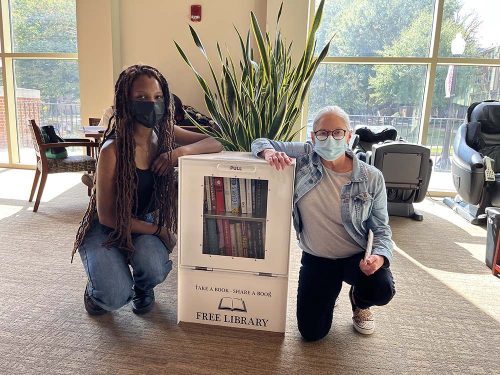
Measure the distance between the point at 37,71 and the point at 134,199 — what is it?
4.54 m

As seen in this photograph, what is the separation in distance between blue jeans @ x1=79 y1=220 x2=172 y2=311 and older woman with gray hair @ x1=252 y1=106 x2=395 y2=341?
0.66m

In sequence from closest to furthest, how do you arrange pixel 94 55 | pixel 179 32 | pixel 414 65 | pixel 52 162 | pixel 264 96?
pixel 264 96 → pixel 52 162 → pixel 414 65 → pixel 179 32 → pixel 94 55

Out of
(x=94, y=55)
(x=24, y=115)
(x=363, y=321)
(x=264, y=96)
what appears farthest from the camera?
(x=24, y=115)

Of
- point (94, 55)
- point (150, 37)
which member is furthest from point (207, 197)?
point (94, 55)

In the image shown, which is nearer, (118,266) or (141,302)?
(118,266)

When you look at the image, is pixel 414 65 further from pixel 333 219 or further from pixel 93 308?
pixel 93 308

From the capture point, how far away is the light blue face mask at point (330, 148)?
1700 millimetres

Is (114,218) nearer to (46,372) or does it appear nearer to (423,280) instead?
(46,372)

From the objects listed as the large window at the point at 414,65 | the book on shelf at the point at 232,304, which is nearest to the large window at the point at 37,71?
the large window at the point at 414,65

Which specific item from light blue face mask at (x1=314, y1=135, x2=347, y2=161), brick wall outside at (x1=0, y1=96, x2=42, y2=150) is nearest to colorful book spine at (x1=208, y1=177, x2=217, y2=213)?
light blue face mask at (x1=314, y1=135, x2=347, y2=161)

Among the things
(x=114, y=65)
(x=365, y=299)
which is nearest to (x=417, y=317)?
(x=365, y=299)

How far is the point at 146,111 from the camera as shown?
1749 mm

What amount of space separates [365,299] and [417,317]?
51 centimetres

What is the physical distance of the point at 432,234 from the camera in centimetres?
331
